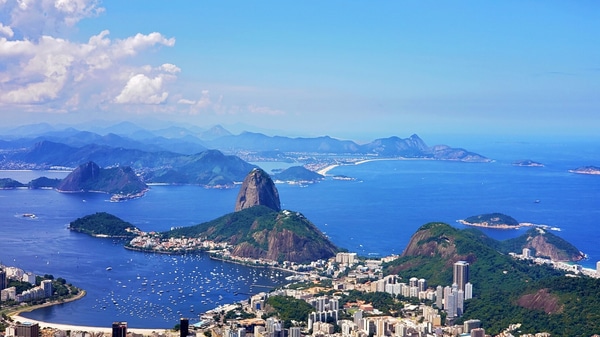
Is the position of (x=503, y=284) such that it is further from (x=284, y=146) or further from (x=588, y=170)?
(x=284, y=146)

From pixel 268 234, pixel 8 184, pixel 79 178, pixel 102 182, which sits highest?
pixel 79 178

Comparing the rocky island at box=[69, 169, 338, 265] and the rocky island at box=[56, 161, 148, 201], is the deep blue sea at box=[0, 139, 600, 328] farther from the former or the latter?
the rocky island at box=[56, 161, 148, 201]

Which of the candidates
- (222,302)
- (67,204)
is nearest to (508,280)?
(222,302)

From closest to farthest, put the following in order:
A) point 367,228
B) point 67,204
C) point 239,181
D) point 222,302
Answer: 1. point 222,302
2. point 367,228
3. point 67,204
4. point 239,181

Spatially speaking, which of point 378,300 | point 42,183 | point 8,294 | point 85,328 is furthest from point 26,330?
point 42,183

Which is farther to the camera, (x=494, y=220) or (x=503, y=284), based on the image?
(x=494, y=220)

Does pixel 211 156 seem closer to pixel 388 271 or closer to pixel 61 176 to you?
pixel 61 176

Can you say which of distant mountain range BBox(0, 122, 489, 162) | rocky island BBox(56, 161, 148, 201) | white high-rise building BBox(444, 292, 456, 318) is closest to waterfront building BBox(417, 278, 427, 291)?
white high-rise building BBox(444, 292, 456, 318)
